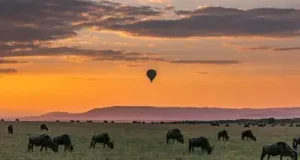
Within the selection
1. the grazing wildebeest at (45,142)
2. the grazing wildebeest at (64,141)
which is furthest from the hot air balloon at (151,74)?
the grazing wildebeest at (45,142)

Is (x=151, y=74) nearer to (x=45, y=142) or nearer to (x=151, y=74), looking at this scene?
(x=151, y=74)

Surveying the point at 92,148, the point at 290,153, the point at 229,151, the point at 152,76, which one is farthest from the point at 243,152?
the point at 152,76

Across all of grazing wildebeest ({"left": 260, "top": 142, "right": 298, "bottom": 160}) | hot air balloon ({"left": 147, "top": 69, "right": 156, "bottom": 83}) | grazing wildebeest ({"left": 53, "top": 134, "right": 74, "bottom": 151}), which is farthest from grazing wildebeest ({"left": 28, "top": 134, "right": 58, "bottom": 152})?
hot air balloon ({"left": 147, "top": 69, "right": 156, "bottom": 83})

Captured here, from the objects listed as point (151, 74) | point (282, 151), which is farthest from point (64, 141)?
point (151, 74)

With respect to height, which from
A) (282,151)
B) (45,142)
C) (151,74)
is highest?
(151,74)

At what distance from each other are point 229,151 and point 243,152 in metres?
1.35

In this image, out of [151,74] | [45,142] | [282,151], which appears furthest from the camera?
[151,74]

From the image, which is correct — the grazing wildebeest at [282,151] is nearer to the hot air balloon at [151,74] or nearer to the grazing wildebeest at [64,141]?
the grazing wildebeest at [64,141]

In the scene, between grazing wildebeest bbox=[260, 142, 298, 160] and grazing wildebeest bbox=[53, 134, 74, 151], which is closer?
grazing wildebeest bbox=[260, 142, 298, 160]

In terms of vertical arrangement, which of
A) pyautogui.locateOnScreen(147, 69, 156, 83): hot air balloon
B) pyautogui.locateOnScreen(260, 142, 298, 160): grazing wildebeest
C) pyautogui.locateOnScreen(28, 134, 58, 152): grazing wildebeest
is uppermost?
pyautogui.locateOnScreen(147, 69, 156, 83): hot air balloon

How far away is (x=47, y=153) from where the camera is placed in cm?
3856

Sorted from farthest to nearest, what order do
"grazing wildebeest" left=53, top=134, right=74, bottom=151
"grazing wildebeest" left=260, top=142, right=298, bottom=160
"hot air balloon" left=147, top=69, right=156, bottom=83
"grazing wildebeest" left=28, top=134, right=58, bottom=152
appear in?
"hot air balloon" left=147, top=69, right=156, bottom=83, "grazing wildebeest" left=53, top=134, right=74, bottom=151, "grazing wildebeest" left=28, top=134, right=58, bottom=152, "grazing wildebeest" left=260, top=142, right=298, bottom=160

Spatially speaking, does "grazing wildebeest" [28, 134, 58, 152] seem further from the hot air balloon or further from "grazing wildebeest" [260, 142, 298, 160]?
the hot air balloon

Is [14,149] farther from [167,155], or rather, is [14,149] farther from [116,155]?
[167,155]
